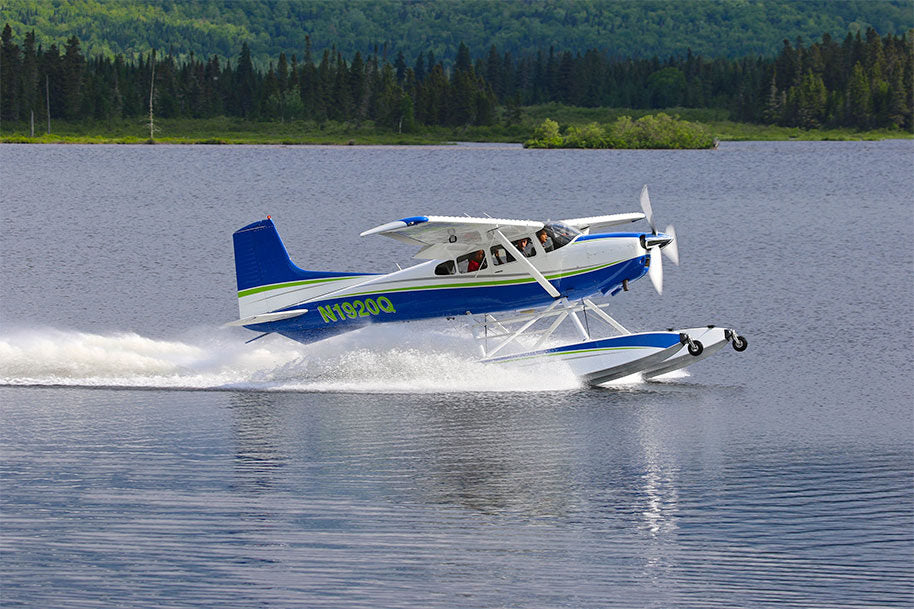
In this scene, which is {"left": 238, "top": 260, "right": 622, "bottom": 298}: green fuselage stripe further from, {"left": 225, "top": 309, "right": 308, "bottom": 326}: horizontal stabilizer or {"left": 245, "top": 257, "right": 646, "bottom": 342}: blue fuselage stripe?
{"left": 225, "top": 309, "right": 308, "bottom": 326}: horizontal stabilizer

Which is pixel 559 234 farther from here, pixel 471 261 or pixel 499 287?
pixel 471 261

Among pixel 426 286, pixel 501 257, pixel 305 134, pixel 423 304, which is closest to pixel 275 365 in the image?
pixel 423 304

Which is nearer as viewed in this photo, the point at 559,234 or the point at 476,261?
the point at 559,234

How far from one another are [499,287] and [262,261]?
11.4ft

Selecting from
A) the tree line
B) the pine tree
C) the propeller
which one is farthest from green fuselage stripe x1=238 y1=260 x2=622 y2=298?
the pine tree

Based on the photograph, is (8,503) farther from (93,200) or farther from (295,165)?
(295,165)

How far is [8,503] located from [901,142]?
403 feet

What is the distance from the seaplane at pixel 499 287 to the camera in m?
17.1

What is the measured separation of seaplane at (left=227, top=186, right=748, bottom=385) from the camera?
1708cm

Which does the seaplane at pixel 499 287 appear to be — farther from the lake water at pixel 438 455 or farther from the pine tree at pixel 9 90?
the pine tree at pixel 9 90

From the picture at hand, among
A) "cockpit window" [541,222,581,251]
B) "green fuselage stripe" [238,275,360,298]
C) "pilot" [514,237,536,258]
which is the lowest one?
"green fuselage stripe" [238,275,360,298]

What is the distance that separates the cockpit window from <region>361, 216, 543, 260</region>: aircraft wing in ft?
0.67

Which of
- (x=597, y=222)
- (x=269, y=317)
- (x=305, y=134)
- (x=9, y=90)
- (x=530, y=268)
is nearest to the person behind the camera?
(x=530, y=268)

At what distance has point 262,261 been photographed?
58.7 feet
